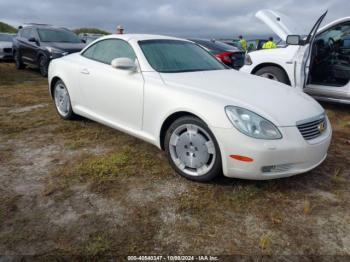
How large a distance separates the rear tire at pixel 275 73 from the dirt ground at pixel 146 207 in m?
2.50

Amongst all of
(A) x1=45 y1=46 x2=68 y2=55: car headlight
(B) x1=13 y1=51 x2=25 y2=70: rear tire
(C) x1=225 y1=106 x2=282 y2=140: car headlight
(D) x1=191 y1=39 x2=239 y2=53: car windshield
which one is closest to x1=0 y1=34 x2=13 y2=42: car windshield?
(B) x1=13 y1=51 x2=25 y2=70: rear tire

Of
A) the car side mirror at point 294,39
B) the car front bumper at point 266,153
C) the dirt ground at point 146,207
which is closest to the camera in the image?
the dirt ground at point 146,207

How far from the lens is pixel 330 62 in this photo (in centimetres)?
638

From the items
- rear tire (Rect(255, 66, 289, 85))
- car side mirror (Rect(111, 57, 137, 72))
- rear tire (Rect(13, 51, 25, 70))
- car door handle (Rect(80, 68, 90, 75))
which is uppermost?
car side mirror (Rect(111, 57, 137, 72))

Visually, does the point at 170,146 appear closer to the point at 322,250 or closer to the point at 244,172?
the point at 244,172

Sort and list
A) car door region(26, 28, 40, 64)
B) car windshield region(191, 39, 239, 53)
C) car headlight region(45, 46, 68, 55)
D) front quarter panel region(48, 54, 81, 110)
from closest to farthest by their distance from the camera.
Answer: front quarter panel region(48, 54, 81, 110)
car headlight region(45, 46, 68, 55)
car windshield region(191, 39, 239, 53)
car door region(26, 28, 40, 64)

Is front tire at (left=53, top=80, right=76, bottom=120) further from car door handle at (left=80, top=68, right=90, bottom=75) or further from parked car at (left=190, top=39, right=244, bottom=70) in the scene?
parked car at (left=190, top=39, right=244, bottom=70)

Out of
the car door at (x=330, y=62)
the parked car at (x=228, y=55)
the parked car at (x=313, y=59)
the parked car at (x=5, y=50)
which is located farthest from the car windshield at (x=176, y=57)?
the parked car at (x=5, y=50)

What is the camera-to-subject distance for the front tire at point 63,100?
190 inches

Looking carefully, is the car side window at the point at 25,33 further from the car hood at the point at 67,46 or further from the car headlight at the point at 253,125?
the car headlight at the point at 253,125

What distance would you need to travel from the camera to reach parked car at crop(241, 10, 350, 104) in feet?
19.4

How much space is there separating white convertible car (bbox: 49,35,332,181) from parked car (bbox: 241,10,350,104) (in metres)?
2.46

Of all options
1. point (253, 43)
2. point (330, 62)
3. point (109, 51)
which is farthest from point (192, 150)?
point (253, 43)

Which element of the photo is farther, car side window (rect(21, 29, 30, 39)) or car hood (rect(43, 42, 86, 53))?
car side window (rect(21, 29, 30, 39))
